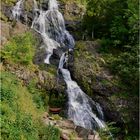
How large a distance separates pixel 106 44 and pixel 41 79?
4.87m

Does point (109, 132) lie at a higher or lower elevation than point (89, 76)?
lower

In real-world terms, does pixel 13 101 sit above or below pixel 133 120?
above

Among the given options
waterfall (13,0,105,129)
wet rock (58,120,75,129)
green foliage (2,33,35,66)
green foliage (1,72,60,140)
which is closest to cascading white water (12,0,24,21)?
waterfall (13,0,105,129)

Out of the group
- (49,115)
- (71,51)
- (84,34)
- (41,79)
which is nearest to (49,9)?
(84,34)

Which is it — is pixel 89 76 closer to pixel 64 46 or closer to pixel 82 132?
pixel 82 132

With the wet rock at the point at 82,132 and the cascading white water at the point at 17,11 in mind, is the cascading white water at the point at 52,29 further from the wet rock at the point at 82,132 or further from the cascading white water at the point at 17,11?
the wet rock at the point at 82,132

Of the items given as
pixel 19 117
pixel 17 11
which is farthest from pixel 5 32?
pixel 19 117

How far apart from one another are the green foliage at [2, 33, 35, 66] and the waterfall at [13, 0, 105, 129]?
1.39 meters

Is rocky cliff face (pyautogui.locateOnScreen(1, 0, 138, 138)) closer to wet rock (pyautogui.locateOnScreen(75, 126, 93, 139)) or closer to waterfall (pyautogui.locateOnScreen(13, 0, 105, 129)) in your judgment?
waterfall (pyautogui.locateOnScreen(13, 0, 105, 129))

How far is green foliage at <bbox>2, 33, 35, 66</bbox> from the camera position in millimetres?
20328

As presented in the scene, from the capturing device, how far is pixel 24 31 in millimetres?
23609

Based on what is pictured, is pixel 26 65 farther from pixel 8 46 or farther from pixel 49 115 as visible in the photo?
pixel 49 115

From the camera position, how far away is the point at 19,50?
21.0 metres

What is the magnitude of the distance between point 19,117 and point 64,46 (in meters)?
9.41
